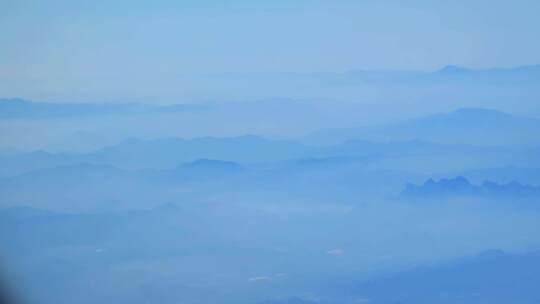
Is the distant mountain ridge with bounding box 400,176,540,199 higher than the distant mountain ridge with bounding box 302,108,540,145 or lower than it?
lower

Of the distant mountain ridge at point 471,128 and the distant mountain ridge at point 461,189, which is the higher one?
the distant mountain ridge at point 471,128

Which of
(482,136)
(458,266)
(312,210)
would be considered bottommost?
(458,266)

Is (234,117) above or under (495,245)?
above

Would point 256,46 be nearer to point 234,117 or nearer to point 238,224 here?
point 234,117

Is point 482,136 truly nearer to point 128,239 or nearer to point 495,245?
point 495,245

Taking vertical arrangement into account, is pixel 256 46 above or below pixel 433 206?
above

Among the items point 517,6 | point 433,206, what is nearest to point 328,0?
point 517,6

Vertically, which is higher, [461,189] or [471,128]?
[471,128]

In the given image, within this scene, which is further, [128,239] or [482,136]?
[128,239]

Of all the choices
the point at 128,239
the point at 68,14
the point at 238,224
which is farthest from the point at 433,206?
the point at 68,14
